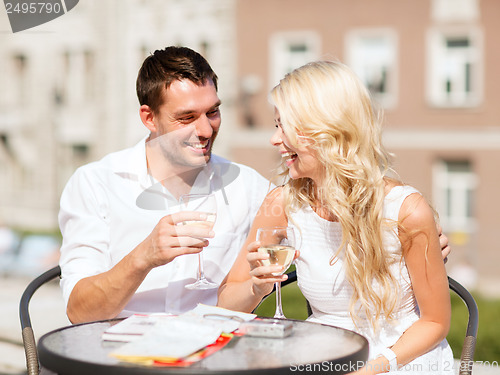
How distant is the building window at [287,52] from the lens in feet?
56.0

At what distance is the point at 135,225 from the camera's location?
2910mm

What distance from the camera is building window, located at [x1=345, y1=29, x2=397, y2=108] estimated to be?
54.0 feet

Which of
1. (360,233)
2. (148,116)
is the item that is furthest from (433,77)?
(360,233)

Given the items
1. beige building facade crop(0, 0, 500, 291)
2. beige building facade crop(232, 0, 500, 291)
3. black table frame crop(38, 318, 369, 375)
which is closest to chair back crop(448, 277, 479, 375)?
black table frame crop(38, 318, 369, 375)

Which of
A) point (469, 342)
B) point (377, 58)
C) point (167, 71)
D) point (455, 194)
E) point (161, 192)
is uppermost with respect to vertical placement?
point (377, 58)

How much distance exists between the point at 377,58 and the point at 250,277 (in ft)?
47.5

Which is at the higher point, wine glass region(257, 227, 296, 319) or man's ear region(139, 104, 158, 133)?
man's ear region(139, 104, 158, 133)

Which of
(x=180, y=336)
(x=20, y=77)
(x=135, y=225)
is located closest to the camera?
(x=180, y=336)

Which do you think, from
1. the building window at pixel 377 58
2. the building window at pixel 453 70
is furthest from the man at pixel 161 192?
the building window at pixel 453 70

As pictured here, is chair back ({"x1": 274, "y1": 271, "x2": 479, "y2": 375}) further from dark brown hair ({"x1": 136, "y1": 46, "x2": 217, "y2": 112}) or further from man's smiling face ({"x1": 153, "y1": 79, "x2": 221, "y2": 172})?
dark brown hair ({"x1": 136, "y1": 46, "x2": 217, "y2": 112})

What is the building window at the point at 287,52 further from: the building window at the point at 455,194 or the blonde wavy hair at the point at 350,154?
the blonde wavy hair at the point at 350,154

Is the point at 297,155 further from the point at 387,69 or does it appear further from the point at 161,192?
the point at 387,69

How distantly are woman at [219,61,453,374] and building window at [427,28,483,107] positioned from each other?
14272mm

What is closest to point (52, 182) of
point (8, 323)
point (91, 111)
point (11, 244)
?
point (91, 111)
